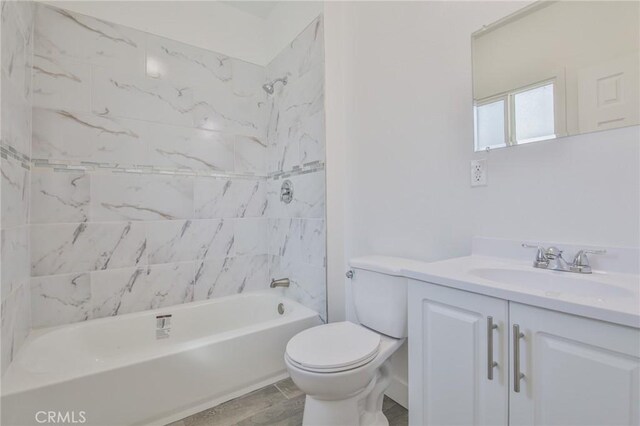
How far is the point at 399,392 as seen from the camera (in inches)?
65.6

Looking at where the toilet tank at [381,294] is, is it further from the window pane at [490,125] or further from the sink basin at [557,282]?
the window pane at [490,125]

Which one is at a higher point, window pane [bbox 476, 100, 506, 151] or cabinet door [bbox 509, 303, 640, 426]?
window pane [bbox 476, 100, 506, 151]

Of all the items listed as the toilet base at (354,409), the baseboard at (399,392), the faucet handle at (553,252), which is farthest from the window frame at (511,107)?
the baseboard at (399,392)

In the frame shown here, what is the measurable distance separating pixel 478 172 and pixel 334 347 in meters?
1.03

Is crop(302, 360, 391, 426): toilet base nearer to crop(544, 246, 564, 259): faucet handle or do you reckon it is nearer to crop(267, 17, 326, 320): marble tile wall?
crop(267, 17, 326, 320): marble tile wall

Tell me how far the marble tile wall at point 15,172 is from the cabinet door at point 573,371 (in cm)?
199

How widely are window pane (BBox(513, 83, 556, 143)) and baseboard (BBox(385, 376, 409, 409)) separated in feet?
4.52

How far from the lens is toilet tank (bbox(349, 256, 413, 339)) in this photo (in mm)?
1409

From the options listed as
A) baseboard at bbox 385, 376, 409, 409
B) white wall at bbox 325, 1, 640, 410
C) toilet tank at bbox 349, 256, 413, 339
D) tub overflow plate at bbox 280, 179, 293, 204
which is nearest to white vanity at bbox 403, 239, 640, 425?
white wall at bbox 325, 1, 640, 410

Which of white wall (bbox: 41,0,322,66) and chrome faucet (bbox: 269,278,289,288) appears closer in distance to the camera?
white wall (bbox: 41,0,322,66)


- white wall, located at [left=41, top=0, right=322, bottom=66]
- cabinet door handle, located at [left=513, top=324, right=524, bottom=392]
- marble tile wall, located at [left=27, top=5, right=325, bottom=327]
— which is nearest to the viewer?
cabinet door handle, located at [left=513, top=324, right=524, bottom=392]

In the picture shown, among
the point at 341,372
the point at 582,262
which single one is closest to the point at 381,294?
the point at 341,372

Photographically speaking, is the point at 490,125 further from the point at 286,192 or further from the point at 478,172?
the point at 286,192

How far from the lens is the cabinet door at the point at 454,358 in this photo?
0.88m
